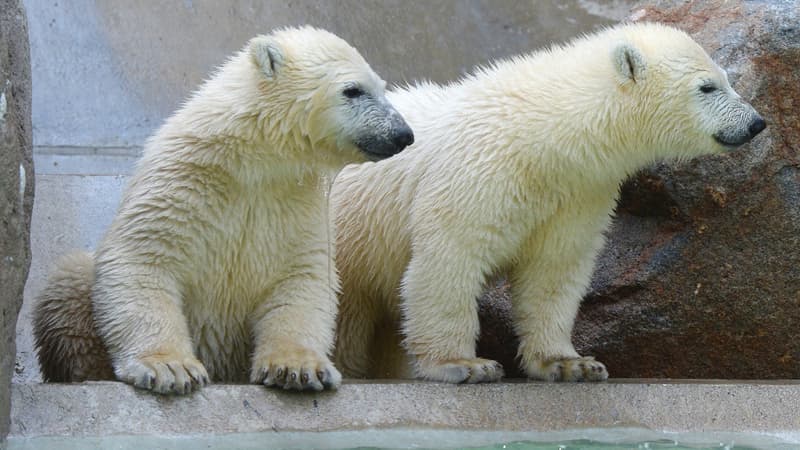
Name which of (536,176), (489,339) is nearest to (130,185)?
(536,176)

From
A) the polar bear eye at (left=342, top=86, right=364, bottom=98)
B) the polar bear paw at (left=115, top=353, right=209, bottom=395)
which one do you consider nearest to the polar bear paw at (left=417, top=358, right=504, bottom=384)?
the polar bear paw at (left=115, top=353, right=209, bottom=395)

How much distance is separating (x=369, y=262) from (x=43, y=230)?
2.24 meters

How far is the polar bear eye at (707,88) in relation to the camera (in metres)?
4.91

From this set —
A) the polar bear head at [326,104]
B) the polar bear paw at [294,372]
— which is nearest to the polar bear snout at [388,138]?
the polar bear head at [326,104]

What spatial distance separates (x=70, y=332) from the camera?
4.72m

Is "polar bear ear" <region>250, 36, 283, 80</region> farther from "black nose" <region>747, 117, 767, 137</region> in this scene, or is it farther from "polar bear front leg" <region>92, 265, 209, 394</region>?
"black nose" <region>747, 117, 767, 137</region>

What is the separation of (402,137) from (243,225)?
0.66m

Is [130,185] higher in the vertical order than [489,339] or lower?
higher

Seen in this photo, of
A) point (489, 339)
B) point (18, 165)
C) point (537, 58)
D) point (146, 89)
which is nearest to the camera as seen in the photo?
point (18, 165)

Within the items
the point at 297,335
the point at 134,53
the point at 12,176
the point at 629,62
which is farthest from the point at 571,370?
the point at 134,53

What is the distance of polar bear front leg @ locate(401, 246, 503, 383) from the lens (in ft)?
15.8

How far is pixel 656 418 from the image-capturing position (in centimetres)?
454

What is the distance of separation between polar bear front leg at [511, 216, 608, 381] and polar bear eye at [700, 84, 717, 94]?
700 mm

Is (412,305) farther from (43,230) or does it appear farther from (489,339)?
(43,230)
